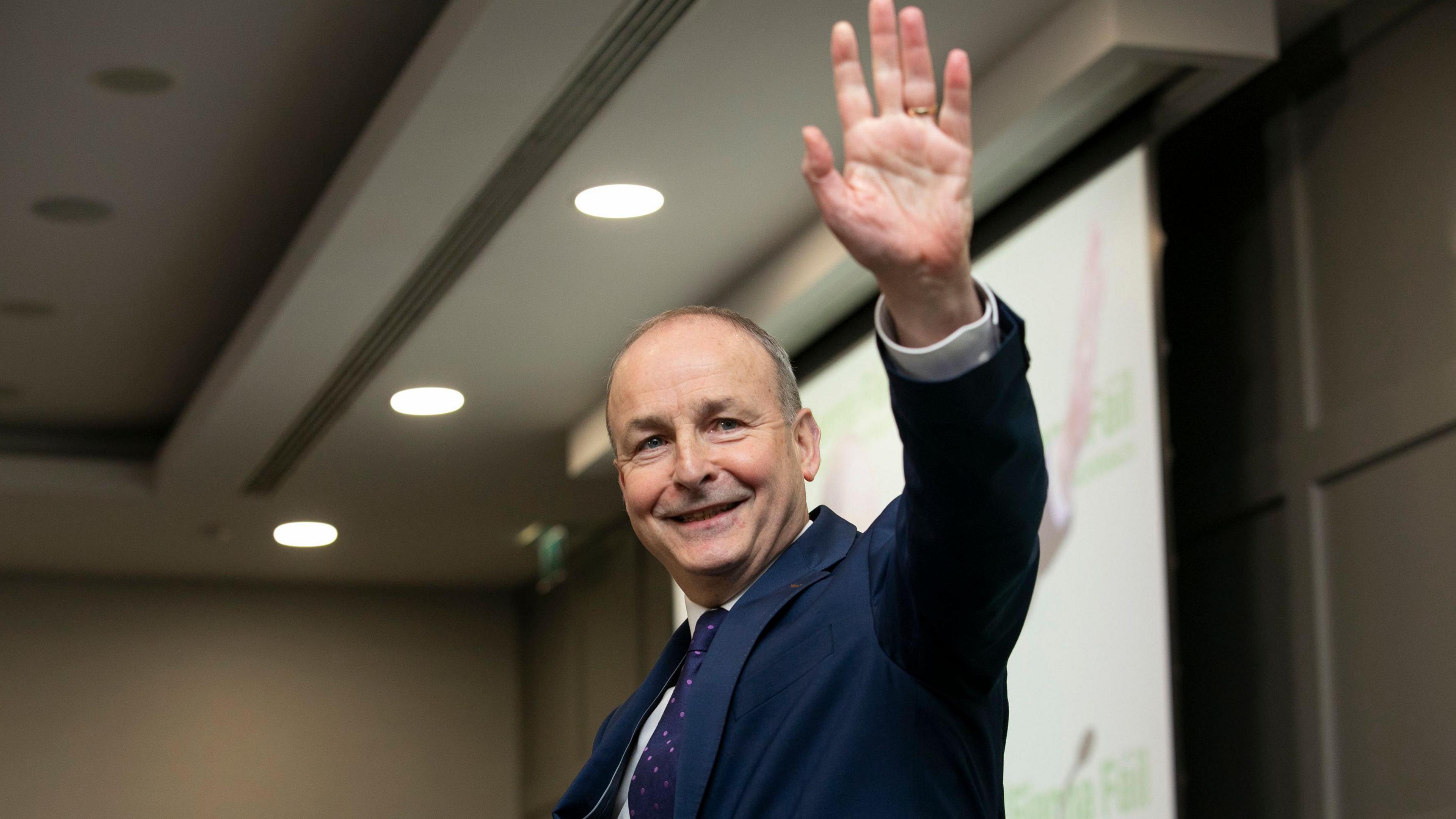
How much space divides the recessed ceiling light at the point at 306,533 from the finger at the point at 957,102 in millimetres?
6552

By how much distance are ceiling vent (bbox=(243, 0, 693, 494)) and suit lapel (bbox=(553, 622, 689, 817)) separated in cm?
222

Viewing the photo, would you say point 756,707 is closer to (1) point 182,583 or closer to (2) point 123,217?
(2) point 123,217

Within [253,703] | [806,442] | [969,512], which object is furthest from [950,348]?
[253,703]

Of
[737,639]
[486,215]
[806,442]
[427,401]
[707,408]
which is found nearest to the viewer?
[737,639]

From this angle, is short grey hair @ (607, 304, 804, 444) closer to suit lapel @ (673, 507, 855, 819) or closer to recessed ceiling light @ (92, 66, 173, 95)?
suit lapel @ (673, 507, 855, 819)

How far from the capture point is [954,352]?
1181mm

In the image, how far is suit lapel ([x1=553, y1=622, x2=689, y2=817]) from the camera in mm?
1515

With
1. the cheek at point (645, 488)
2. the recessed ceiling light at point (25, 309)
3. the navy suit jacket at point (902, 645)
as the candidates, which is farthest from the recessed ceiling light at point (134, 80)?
the navy suit jacket at point (902, 645)

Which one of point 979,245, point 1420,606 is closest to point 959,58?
point 1420,606

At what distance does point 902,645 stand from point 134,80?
3.63m

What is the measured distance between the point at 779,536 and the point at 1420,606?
2.26 metres

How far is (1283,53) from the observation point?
388 cm

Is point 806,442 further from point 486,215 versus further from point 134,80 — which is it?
point 134,80

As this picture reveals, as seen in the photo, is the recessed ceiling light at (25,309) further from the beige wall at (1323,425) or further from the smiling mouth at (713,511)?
the smiling mouth at (713,511)
